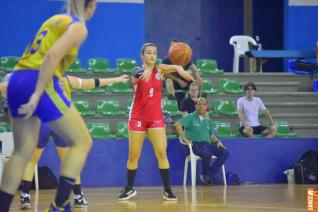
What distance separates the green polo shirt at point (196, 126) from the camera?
1350 cm

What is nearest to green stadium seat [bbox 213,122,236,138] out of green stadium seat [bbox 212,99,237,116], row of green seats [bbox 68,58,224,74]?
green stadium seat [bbox 212,99,237,116]

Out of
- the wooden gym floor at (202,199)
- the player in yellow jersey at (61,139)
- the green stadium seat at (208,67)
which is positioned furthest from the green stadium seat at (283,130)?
the player in yellow jersey at (61,139)

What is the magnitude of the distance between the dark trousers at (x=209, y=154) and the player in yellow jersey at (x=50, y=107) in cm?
794

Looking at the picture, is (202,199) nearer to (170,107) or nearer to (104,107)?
(170,107)

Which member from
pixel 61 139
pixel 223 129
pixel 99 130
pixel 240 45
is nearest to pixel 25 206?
pixel 61 139

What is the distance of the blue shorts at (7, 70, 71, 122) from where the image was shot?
17.5 ft

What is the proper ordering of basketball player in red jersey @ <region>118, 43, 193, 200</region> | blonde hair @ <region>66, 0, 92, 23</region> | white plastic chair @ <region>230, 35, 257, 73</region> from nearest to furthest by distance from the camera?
blonde hair @ <region>66, 0, 92, 23</region> → basketball player in red jersey @ <region>118, 43, 193, 200</region> → white plastic chair @ <region>230, 35, 257, 73</region>

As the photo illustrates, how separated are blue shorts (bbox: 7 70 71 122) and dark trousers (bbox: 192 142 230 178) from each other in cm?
809

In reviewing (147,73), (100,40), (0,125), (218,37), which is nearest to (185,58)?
(147,73)

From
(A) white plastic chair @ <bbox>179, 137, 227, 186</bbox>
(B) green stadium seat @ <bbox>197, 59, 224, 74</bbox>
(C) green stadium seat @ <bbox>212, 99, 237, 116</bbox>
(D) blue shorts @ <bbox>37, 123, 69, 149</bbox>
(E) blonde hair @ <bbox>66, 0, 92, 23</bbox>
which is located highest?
(E) blonde hair @ <bbox>66, 0, 92, 23</bbox>

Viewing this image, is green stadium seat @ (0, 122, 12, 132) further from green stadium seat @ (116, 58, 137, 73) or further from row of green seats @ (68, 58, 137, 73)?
green stadium seat @ (116, 58, 137, 73)

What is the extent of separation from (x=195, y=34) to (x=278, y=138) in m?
6.98

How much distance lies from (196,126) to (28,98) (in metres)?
8.31

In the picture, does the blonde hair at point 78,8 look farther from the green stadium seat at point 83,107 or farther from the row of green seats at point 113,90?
the row of green seats at point 113,90
